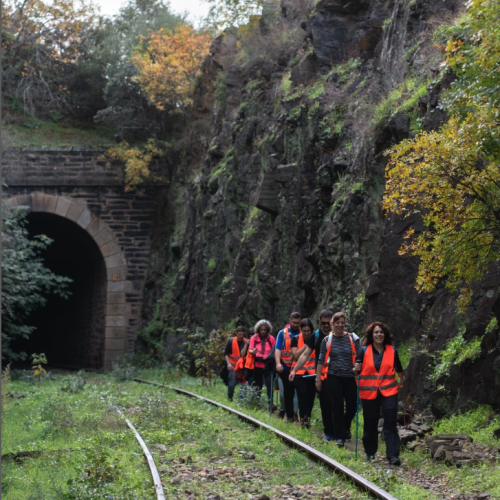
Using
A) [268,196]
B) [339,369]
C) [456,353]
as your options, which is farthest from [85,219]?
[456,353]

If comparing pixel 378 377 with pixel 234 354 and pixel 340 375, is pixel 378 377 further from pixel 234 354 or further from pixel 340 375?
pixel 234 354

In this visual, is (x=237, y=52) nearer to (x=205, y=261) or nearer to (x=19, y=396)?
(x=205, y=261)

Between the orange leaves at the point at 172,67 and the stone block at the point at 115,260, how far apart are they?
230 inches

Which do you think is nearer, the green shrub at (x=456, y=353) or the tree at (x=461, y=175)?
the tree at (x=461, y=175)

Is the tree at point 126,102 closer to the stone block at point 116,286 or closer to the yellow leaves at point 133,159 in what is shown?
the yellow leaves at point 133,159

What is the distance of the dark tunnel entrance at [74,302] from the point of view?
27.8m

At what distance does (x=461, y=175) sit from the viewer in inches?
297

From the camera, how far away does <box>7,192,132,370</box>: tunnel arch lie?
26.3 m

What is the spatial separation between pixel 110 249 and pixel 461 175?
67.8 ft

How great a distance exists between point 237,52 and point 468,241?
1796 centimetres

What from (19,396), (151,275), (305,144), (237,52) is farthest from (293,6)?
(19,396)

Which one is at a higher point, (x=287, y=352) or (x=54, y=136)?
(x=54, y=136)

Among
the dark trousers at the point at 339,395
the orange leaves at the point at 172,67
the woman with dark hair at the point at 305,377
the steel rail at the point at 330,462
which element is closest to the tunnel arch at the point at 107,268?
the orange leaves at the point at 172,67

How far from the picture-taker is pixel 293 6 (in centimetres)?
2084
